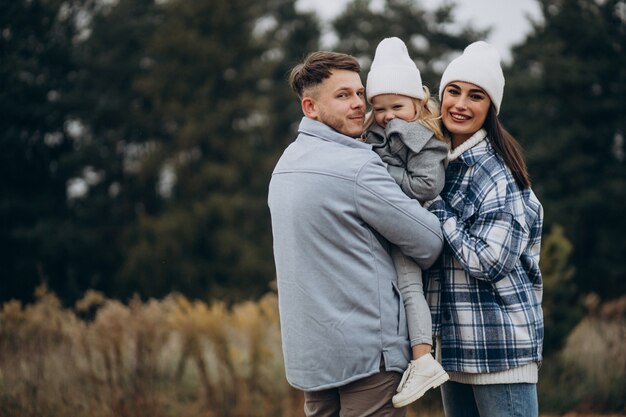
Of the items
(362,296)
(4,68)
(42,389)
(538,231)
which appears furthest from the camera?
(4,68)

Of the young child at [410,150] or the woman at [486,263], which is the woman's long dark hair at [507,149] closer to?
the woman at [486,263]

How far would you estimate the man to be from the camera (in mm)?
2596

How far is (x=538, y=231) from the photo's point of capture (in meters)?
2.93

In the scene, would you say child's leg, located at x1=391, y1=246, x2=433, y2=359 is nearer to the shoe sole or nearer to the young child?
the young child

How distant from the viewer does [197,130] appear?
19.9 metres

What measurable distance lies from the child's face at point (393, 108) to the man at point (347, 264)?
324mm

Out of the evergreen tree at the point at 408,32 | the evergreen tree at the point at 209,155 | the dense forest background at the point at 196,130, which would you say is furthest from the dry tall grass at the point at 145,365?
the evergreen tree at the point at 408,32

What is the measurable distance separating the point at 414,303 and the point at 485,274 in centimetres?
30

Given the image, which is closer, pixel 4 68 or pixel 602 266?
pixel 4 68

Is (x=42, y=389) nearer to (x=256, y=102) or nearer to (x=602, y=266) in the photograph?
(x=602, y=266)

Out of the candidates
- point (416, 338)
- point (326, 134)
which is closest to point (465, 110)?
point (326, 134)

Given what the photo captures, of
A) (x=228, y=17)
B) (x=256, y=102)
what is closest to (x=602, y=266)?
(x=256, y=102)

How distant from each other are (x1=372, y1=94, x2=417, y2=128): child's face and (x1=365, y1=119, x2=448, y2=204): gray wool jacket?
0.34 ft

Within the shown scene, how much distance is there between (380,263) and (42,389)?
13.5ft
